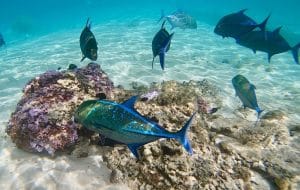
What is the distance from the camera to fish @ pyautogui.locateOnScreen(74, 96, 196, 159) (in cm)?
269

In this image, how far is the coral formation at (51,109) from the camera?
4434 millimetres

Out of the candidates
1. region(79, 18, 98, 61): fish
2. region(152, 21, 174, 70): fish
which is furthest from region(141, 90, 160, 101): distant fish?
region(79, 18, 98, 61): fish

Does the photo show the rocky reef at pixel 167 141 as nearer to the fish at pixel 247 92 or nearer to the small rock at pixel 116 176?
the small rock at pixel 116 176

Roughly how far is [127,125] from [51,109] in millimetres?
2203

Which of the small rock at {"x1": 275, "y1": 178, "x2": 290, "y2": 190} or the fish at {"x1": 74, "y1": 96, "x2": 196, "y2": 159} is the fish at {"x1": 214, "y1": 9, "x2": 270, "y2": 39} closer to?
the small rock at {"x1": 275, "y1": 178, "x2": 290, "y2": 190}

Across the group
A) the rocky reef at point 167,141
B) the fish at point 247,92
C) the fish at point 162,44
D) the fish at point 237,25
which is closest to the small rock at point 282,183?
the rocky reef at point 167,141

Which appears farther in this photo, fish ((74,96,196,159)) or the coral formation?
the coral formation

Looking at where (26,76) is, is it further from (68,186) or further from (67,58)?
(68,186)

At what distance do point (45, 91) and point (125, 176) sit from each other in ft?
7.08

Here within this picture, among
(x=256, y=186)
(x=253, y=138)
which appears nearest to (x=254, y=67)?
(x=253, y=138)

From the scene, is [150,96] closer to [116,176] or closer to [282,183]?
[116,176]

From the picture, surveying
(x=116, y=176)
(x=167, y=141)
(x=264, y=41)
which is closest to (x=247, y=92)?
(x=264, y=41)

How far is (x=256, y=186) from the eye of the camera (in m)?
3.96

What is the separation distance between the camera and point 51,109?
4633 mm
